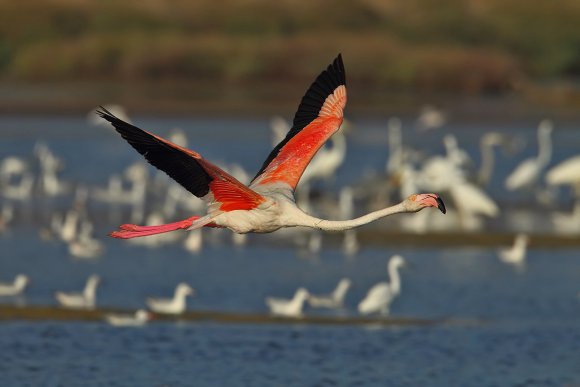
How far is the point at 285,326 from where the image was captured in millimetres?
14383

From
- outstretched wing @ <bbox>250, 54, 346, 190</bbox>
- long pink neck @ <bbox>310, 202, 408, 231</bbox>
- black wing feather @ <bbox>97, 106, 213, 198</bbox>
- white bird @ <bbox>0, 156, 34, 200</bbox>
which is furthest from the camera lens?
white bird @ <bbox>0, 156, 34, 200</bbox>

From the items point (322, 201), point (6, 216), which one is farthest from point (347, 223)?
point (322, 201)

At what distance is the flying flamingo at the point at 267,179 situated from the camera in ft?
33.3

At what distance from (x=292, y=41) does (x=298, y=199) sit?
21.6m

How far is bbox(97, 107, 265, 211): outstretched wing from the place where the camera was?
9.83 metres

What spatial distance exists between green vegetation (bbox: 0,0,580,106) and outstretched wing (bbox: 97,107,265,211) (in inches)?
1213

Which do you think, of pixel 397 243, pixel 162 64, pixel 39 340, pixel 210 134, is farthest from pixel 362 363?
pixel 162 64

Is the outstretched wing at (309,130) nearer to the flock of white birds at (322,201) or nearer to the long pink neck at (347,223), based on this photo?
the long pink neck at (347,223)

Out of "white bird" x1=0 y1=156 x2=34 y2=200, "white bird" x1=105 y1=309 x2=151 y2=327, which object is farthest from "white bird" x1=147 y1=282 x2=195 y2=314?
"white bird" x1=0 y1=156 x2=34 y2=200

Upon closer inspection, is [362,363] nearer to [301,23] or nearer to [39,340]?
[39,340]

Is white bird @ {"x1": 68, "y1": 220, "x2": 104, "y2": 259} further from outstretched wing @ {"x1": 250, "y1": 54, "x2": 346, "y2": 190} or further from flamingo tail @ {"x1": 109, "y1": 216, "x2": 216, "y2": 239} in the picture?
flamingo tail @ {"x1": 109, "y1": 216, "x2": 216, "y2": 239}

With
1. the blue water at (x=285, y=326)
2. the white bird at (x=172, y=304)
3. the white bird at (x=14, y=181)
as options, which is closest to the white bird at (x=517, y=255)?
the blue water at (x=285, y=326)

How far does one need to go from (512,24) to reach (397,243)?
29791 mm

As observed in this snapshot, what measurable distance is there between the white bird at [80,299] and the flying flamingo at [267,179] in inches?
141
